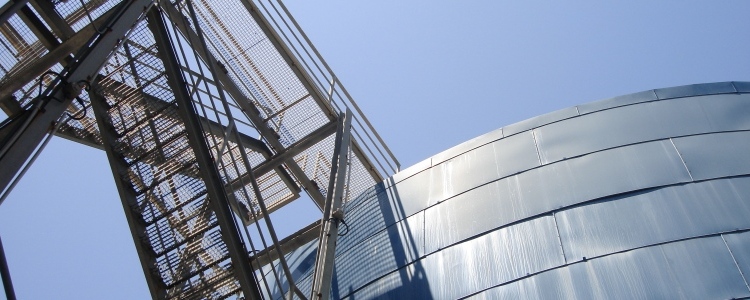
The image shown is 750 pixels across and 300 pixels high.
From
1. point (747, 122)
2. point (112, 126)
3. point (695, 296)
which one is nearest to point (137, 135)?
point (112, 126)

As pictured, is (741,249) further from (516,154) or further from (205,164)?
(205,164)

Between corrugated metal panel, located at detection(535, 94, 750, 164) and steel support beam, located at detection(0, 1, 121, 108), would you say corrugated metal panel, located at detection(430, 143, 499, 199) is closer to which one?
corrugated metal panel, located at detection(535, 94, 750, 164)

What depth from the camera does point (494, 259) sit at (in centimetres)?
1141

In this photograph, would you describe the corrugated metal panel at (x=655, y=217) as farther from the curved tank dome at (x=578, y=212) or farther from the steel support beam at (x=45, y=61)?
the steel support beam at (x=45, y=61)

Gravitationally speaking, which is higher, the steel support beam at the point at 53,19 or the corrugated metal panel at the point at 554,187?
the steel support beam at the point at 53,19

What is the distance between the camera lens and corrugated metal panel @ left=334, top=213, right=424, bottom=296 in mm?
12555

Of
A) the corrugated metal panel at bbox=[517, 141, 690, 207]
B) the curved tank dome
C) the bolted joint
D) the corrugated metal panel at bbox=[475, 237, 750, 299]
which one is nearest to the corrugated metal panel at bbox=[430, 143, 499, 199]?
the curved tank dome

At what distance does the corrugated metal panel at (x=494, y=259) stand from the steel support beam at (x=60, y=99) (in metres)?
5.26

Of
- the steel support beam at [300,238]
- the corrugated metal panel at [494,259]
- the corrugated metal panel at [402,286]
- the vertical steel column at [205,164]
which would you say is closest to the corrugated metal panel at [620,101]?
the corrugated metal panel at [494,259]

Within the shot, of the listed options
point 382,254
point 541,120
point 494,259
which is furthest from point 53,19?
point 541,120

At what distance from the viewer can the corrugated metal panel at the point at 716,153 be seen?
1130 centimetres

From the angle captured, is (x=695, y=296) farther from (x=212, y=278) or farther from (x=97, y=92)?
(x=97, y=92)

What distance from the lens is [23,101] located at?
37.8ft

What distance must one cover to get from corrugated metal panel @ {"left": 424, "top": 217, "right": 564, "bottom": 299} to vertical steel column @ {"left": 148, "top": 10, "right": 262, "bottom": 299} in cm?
310
